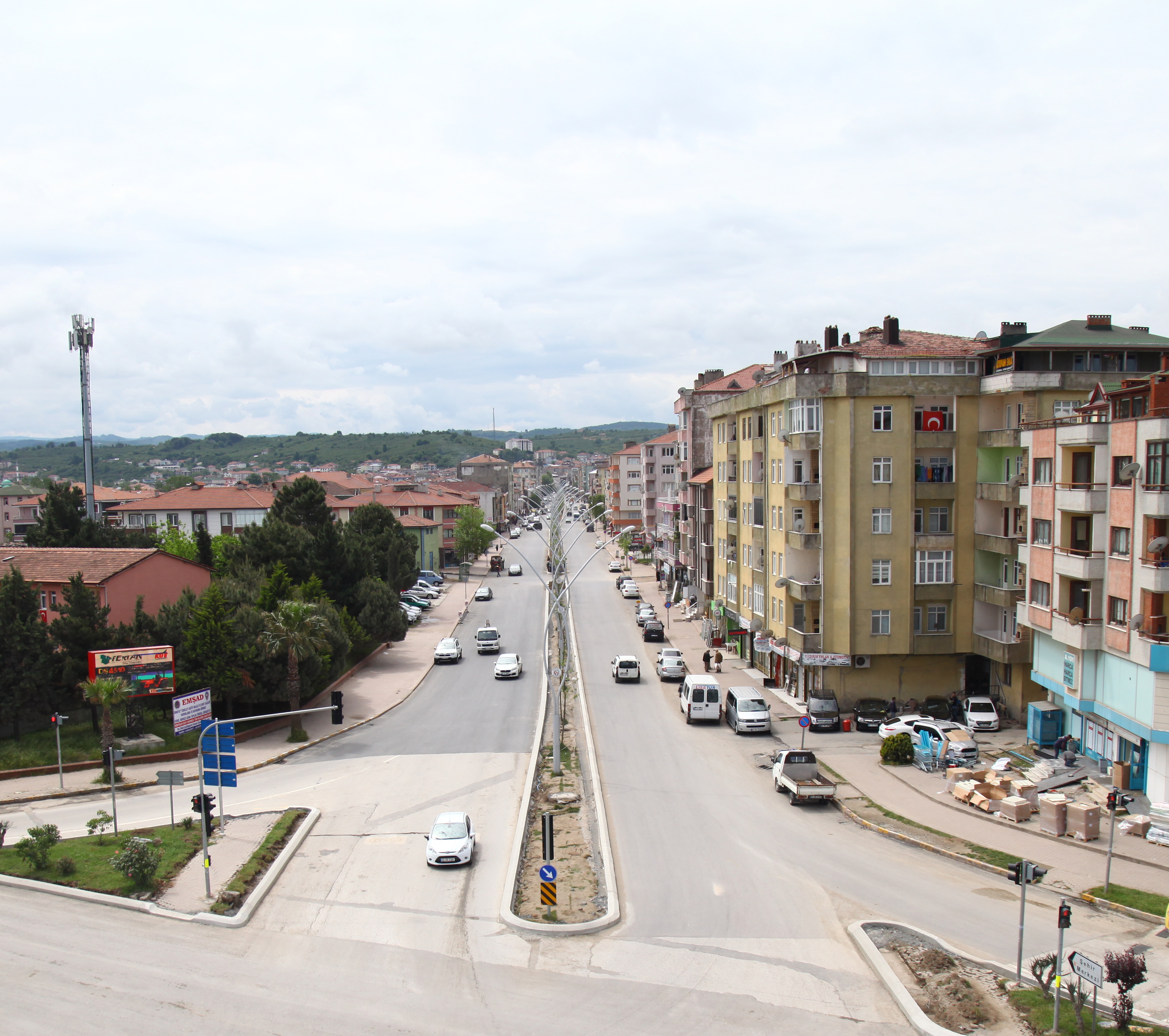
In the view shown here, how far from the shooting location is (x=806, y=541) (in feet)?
143

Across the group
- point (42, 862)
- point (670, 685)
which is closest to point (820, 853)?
point (42, 862)

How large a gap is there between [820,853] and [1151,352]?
28990 mm

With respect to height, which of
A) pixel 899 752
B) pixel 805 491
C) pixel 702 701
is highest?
pixel 805 491

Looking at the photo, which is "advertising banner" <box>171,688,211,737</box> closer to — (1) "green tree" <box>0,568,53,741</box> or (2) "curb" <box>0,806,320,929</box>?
(1) "green tree" <box>0,568,53,741</box>

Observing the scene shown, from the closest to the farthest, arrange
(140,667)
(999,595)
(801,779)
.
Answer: (801,779), (140,667), (999,595)

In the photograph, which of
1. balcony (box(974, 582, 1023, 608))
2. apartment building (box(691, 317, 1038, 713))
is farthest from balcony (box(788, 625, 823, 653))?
balcony (box(974, 582, 1023, 608))

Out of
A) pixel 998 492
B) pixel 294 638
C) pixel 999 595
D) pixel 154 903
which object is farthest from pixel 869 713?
pixel 154 903

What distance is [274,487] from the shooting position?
10800 centimetres

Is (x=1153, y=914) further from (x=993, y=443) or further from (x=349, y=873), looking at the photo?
(x=993, y=443)

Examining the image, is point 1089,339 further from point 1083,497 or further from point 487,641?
point 487,641

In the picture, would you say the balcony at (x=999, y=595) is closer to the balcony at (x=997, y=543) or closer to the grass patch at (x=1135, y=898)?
the balcony at (x=997, y=543)

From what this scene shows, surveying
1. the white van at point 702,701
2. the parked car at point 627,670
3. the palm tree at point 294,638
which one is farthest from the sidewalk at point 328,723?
the white van at point 702,701

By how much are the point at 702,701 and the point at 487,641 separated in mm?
24273

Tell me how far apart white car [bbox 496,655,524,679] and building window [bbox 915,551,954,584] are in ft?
78.7
